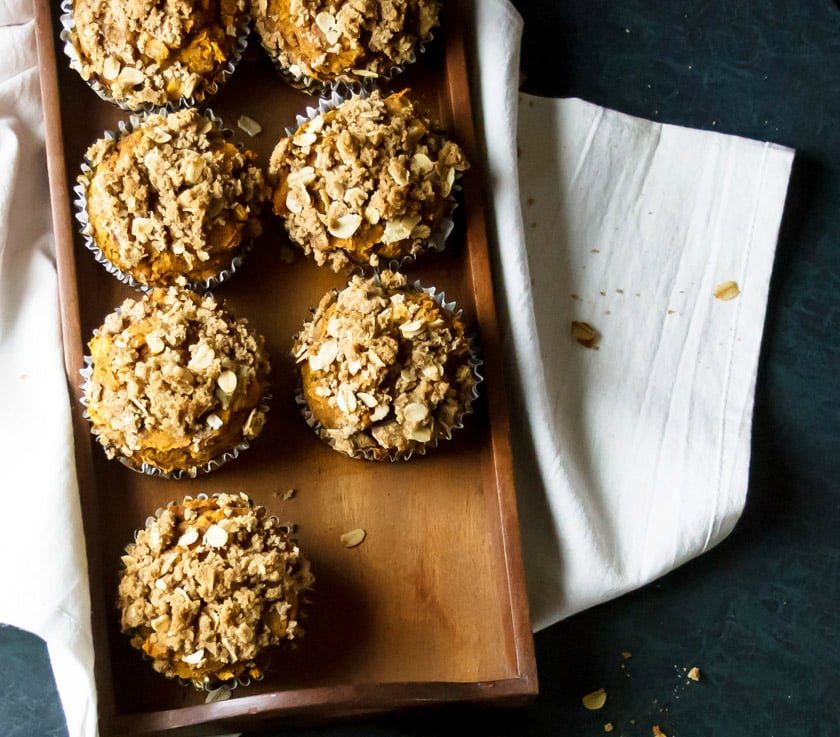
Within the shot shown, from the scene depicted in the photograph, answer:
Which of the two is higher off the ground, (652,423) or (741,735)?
(652,423)

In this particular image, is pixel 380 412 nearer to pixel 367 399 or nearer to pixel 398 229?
pixel 367 399

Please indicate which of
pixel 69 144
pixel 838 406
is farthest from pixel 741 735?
pixel 69 144

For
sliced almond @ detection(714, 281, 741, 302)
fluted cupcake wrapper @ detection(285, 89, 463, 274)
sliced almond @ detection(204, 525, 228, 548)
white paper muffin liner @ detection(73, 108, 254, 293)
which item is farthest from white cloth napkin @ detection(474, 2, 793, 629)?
sliced almond @ detection(204, 525, 228, 548)

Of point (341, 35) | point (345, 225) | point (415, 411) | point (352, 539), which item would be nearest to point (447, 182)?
point (345, 225)

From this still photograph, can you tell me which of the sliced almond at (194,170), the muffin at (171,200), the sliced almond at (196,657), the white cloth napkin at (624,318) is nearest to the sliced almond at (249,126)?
the muffin at (171,200)

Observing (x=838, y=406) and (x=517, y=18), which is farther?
(x=838, y=406)

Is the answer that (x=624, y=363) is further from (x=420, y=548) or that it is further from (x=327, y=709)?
(x=327, y=709)
